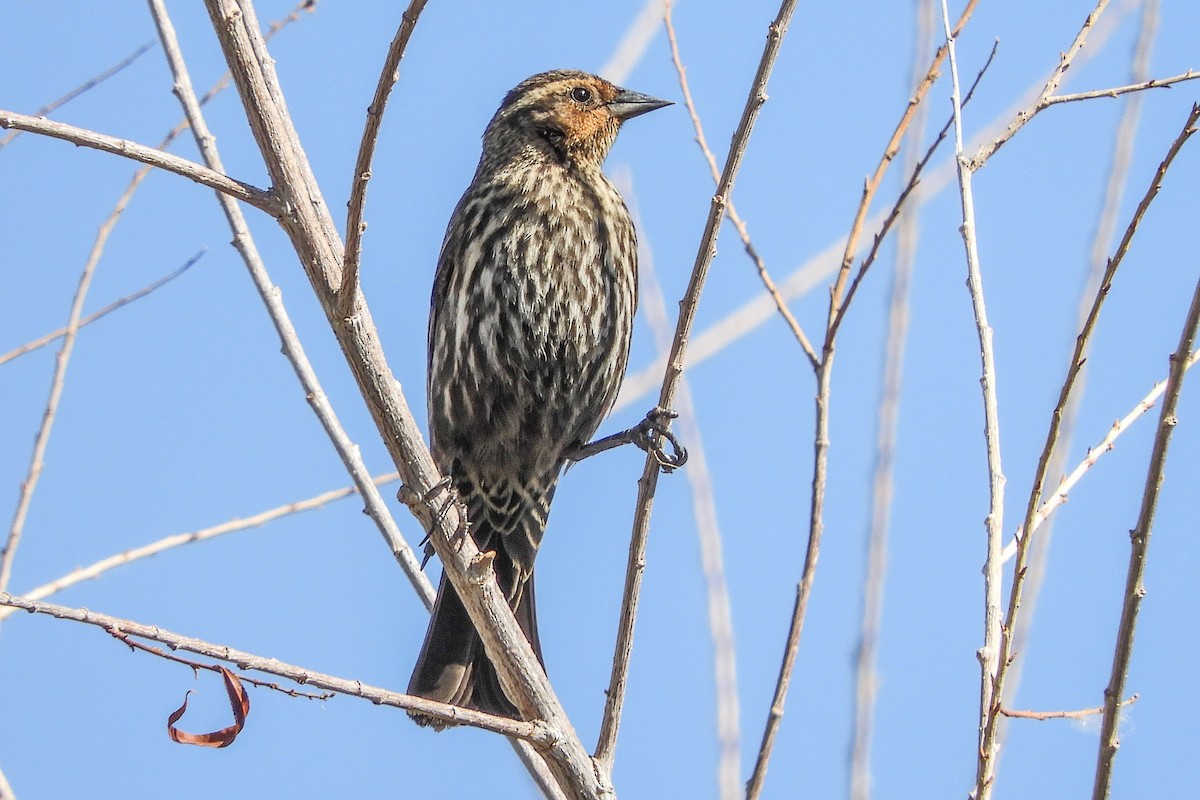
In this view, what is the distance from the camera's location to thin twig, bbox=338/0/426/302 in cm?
203

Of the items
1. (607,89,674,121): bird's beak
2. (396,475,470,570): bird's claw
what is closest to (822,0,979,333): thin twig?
(396,475,470,570): bird's claw

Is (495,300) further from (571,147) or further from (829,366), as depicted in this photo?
(829,366)

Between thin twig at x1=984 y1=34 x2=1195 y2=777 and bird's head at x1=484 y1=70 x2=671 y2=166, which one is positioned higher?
bird's head at x1=484 y1=70 x2=671 y2=166

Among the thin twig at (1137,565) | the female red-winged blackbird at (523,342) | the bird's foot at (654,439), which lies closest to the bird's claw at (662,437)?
the bird's foot at (654,439)

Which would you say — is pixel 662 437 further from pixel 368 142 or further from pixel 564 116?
pixel 564 116

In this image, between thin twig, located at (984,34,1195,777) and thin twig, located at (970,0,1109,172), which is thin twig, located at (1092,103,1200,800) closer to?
thin twig, located at (984,34,1195,777)

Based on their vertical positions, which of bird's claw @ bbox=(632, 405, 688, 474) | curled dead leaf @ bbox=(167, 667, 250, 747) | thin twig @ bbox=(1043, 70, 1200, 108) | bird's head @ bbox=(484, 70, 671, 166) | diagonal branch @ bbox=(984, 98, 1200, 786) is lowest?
curled dead leaf @ bbox=(167, 667, 250, 747)

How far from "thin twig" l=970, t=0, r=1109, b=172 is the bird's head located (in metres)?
1.80

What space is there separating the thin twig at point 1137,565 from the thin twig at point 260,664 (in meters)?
1.04

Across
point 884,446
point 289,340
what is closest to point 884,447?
point 884,446

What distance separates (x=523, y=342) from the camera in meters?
3.70

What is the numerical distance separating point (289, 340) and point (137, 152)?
3.30 ft

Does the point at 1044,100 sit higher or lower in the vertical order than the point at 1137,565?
higher

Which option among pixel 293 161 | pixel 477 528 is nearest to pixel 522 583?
pixel 477 528
